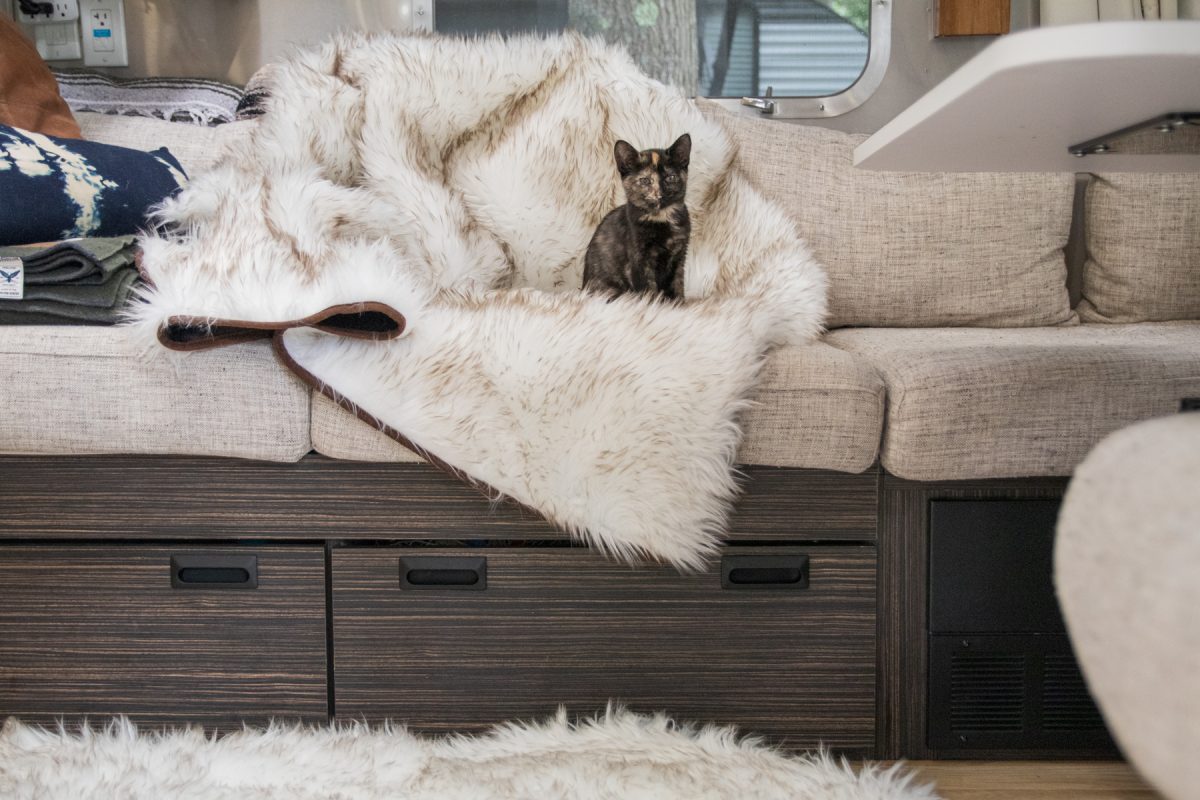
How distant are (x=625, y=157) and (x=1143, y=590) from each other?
1.41 meters

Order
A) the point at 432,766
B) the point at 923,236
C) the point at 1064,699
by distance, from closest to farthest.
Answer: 1. the point at 432,766
2. the point at 1064,699
3. the point at 923,236

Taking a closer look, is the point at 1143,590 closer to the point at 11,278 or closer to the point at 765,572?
the point at 765,572

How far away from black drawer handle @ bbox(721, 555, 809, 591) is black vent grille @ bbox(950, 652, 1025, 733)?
25 centimetres

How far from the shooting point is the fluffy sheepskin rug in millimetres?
1142

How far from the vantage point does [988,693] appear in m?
1.33

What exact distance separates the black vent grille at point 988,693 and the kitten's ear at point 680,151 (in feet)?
3.07

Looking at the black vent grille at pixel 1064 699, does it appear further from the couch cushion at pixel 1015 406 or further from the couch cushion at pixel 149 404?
the couch cushion at pixel 149 404

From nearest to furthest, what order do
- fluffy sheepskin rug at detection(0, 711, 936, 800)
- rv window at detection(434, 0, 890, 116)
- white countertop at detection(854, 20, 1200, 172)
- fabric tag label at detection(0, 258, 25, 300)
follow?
white countertop at detection(854, 20, 1200, 172)
fluffy sheepskin rug at detection(0, 711, 936, 800)
fabric tag label at detection(0, 258, 25, 300)
rv window at detection(434, 0, 890, 116)

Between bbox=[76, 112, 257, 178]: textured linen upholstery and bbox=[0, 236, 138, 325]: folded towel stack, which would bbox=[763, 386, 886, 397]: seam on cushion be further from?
bbox=[76, 112, 257, 178]: textured linen upholstery

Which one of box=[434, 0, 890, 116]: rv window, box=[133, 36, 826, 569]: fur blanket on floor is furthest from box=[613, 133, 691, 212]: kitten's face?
box=[434, 0, 890, 116]: rv window

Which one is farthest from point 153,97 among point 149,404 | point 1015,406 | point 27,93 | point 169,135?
point 1015,406

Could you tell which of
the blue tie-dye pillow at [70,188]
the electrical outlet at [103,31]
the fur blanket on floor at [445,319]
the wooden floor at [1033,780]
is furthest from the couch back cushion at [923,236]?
the electrical outlet at [103,31]

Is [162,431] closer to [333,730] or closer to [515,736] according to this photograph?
[333,730]

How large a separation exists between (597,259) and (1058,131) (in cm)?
89
